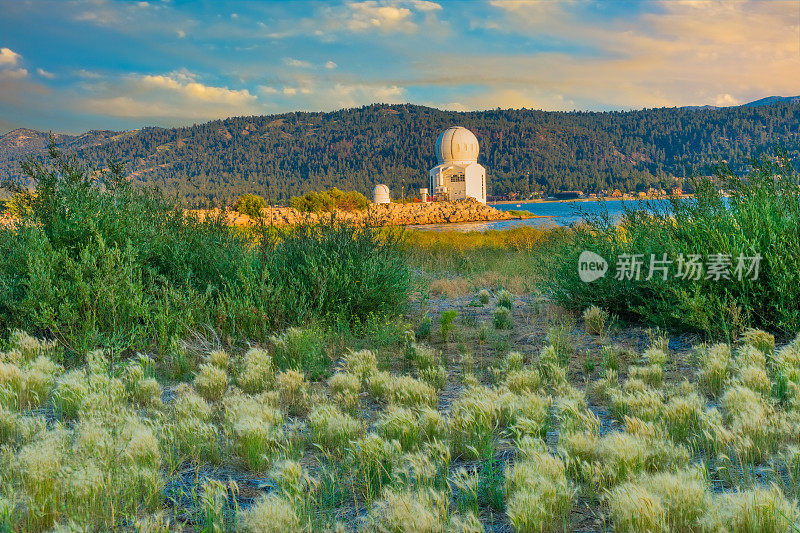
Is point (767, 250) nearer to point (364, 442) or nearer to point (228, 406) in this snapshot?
point (364, 442)

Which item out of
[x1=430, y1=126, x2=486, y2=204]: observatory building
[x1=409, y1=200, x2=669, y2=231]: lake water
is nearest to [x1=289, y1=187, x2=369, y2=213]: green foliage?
[x1=409, y1=200, x2=669, y2=231]: lake water

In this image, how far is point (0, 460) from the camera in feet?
9.77

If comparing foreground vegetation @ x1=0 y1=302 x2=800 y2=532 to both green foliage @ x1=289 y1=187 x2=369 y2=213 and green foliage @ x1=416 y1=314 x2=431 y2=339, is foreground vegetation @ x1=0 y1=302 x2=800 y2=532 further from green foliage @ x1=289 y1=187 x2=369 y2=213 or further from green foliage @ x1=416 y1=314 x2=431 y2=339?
green foliage @ x1=289 y1=187 x2=369 y2=213

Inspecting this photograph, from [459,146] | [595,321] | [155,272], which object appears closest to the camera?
[595,321]

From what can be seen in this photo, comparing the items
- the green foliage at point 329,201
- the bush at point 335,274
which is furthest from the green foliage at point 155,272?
the green foliage at point 329,201

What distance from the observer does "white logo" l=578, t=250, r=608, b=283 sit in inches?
285

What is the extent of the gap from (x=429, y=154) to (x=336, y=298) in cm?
15117

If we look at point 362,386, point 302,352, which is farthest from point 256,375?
point 362,386

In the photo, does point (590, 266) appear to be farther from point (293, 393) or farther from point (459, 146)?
point (459, 146)

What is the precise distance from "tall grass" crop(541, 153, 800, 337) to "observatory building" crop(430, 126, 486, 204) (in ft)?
194

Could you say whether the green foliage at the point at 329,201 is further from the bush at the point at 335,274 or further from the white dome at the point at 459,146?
the bush at the point at 335,274

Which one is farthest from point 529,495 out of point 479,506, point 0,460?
point 0,460

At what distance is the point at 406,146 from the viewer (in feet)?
520

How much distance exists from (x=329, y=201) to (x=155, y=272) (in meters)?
37.4
